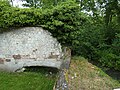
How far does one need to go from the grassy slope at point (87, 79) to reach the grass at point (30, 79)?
0.94m

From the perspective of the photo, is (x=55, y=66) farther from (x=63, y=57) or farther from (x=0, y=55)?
(x=0, y=55)

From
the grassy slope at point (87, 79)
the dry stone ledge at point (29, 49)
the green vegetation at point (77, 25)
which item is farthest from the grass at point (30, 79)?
the green vegetation at point (77, 25)

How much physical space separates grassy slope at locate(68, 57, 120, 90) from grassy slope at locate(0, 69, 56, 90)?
3.08ft

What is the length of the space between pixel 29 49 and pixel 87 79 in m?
2.55

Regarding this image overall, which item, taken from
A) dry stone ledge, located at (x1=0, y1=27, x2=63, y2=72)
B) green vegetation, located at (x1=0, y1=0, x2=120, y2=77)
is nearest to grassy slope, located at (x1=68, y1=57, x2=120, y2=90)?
dry stone ledge, located at (x1=0, y1=27, x2=63, y2=72)

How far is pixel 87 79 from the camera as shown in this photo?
5738 millimetres

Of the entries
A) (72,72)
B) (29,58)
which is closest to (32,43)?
(29,58)

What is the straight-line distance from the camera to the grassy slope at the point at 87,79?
5258 mm

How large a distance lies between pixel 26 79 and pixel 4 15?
2.25 m

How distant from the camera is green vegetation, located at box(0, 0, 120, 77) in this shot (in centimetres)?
707

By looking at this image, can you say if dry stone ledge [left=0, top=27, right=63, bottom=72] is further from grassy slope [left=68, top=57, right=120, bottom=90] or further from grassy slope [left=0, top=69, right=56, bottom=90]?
→ grassy slope [left=68, top=57, right=120, bottom=90]

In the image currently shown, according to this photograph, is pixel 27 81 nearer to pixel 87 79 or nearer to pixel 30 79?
pixel 30 79

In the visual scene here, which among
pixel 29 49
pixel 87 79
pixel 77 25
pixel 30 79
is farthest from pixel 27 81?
pixel 77 25

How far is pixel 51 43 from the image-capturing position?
24.2 ft
